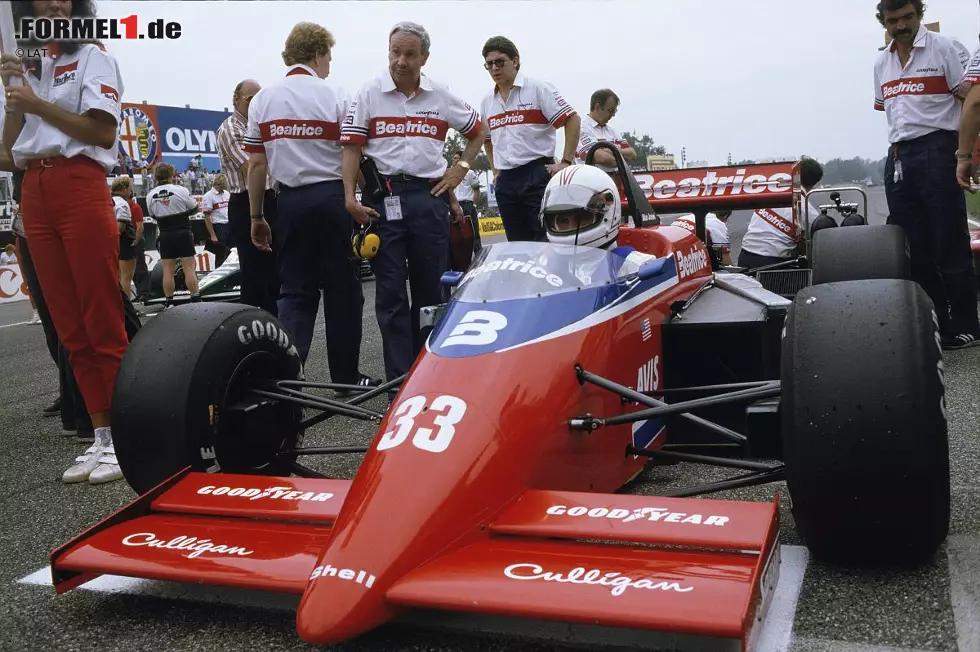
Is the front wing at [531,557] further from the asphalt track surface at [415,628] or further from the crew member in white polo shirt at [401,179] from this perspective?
the crew member in white polo shirt at [401,179]

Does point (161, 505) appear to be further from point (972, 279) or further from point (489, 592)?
point (972, 279)

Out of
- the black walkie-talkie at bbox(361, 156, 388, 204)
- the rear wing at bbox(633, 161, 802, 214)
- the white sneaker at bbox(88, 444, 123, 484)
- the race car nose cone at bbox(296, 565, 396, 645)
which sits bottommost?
the white sneaker at bbox(88, 444, 123, 484)

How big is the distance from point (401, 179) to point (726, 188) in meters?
2.59

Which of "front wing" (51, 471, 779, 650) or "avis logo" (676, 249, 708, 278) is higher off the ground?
"avis logo" (676, 249, 708, 278)

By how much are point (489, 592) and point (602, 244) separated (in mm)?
1860

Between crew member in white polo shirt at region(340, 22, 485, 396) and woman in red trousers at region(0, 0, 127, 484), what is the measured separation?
131cm

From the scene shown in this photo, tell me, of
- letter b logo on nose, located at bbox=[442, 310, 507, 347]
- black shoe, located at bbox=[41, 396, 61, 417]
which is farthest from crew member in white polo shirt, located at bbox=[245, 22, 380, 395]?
letter b logo on nose, located at bbox=[442, 310, 507, 347]

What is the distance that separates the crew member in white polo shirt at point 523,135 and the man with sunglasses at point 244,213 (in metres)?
1.42

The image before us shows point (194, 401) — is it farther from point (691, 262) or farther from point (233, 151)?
point (233, 151)

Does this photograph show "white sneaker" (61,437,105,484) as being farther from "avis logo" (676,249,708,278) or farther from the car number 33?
"avis logo" (676,249,708,278)

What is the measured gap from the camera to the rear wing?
631 centimetres

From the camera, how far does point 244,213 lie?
18.0 feet

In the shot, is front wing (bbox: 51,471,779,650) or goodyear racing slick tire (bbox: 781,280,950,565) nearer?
front wing (bbox: 51,471,779,650)

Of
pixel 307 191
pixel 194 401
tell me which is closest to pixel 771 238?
pixel 307 191
